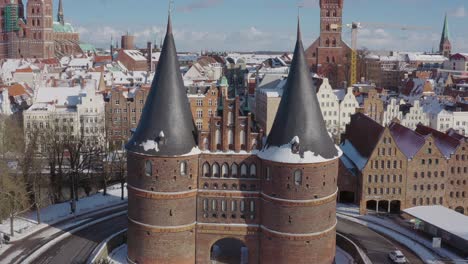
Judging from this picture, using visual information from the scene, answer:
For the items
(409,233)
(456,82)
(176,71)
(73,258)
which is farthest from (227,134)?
(456,82)

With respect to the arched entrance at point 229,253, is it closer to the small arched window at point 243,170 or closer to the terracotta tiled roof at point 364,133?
the small arched window at point 243,170

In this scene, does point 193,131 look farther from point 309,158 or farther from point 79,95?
point 79,95

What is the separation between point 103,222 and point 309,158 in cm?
2840


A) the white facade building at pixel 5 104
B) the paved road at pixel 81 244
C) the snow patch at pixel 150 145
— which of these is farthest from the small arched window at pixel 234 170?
the white facade building at pixel 5 104

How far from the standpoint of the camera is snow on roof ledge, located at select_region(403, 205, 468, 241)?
56.2m

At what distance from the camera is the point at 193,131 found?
48875 millimetres

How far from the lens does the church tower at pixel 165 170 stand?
4678 centimetres

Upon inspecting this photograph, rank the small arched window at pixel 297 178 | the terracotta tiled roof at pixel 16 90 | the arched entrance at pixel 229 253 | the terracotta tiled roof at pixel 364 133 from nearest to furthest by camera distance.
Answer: the small arched window at pixel 297 178 → the arched entrance at pixel 229 253 → the terracotta tiled roof at pixel 364 133 → the terracotta tiled roof at pixel 16 90

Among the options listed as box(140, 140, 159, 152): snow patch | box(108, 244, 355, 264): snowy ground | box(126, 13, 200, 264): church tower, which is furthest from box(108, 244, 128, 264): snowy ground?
box(140, 140, 159, 152): snow patch

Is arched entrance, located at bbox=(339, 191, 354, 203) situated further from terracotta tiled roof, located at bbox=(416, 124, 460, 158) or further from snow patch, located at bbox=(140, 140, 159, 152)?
snow patch, located at bbox=(140, 140, 159, 152)

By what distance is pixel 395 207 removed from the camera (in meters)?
69.2

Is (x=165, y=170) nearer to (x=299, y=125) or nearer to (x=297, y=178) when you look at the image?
(x=297, y=178)

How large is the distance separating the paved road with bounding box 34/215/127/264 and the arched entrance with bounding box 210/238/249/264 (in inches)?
477

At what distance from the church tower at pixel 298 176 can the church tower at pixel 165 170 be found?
6955 mm
